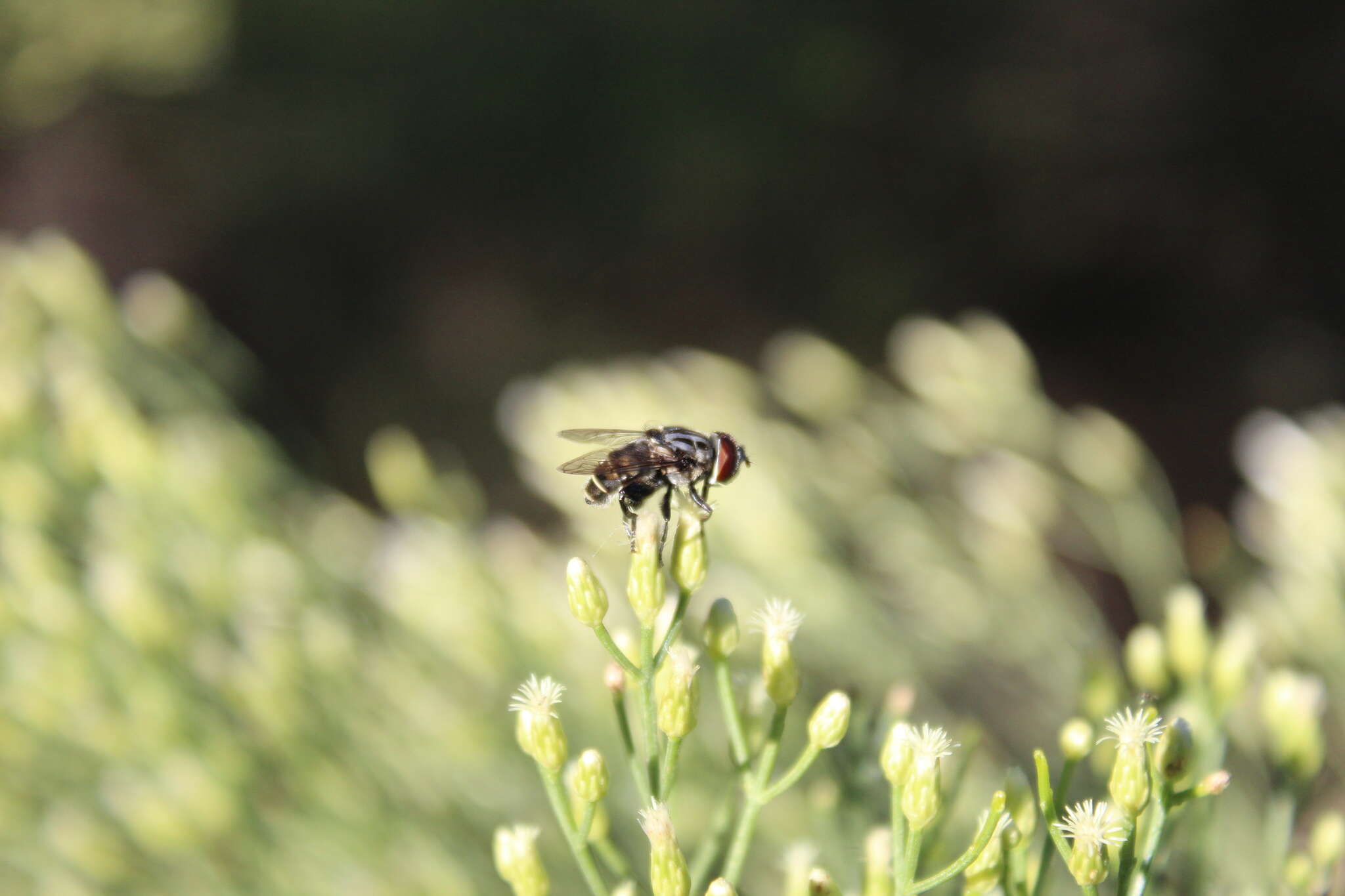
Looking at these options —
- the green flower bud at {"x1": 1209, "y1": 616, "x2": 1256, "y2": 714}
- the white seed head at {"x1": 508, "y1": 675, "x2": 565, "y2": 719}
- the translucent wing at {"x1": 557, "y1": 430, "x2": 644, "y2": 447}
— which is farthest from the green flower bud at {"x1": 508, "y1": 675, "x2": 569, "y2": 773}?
the green flower bud at {"x1": 1209, "y1": 616, "x2": 1256, "y2": 714}

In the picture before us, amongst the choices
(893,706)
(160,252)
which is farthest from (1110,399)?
(160,252)

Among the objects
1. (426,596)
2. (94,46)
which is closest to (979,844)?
(426,596)

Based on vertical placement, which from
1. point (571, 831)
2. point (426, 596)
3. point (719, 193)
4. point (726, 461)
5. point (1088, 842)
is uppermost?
point (719, 193)

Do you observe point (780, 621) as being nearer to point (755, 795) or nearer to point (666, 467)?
point (755, 795)

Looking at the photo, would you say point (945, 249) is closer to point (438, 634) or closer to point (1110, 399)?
point (1110, 399)

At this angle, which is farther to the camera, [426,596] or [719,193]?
[719,193]

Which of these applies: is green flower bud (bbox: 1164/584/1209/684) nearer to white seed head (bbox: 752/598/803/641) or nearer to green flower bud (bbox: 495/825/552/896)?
white seed head (bbox: 752/598/803/641)
